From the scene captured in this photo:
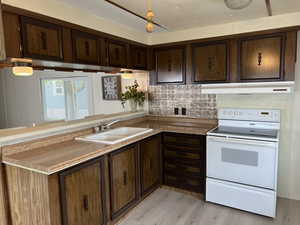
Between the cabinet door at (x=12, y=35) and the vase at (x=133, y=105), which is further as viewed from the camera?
the vase at (x=133, y=105)

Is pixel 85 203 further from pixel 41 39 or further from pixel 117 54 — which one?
pixel 117 54

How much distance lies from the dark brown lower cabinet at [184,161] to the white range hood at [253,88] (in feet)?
2.15

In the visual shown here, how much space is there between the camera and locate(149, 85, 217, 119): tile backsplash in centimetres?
315

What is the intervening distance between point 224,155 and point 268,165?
46 cm

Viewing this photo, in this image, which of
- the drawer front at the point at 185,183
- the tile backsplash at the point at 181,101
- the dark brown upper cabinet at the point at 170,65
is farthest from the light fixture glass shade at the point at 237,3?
the drawer front at the point at 185,183

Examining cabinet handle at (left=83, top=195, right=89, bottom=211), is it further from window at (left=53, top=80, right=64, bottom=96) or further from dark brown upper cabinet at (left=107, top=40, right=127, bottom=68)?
window at (left=53, top=80, right=64, bottom=96)

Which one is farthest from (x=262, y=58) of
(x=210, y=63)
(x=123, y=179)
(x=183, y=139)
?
(x=123, y=179)

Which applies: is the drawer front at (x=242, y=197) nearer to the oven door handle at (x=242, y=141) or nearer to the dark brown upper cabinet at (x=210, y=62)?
the oven door handle at (x=242, y=141)

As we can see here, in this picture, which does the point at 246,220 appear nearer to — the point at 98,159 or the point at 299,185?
the point at 299,185

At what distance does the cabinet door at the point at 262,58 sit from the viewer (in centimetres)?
247

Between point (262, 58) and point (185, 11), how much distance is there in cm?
110

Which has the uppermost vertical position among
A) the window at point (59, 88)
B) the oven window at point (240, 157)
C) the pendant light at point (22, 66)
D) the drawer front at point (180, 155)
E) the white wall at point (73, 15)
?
the white wall at point (73, 15)

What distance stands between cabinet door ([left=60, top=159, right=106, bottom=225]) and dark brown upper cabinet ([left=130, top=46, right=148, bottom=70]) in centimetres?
158

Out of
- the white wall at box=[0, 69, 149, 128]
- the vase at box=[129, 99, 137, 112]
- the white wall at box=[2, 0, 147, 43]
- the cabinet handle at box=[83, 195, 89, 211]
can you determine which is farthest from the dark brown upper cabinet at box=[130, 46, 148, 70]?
the cabinet handle at box=[83, 195, 89, 211]
